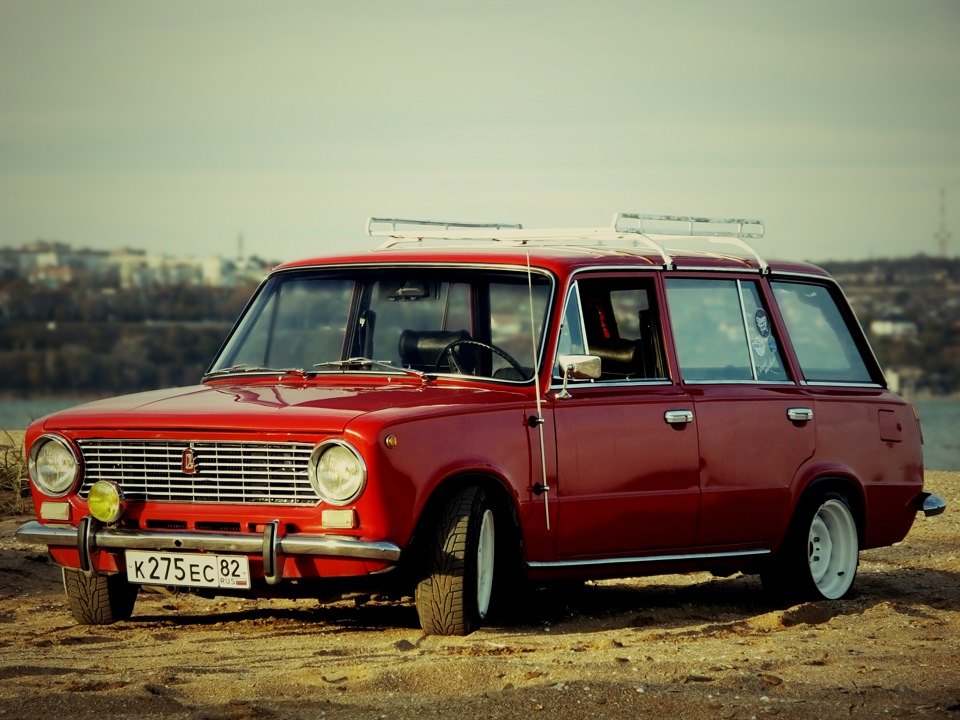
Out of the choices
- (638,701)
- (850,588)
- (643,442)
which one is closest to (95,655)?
(638,701)

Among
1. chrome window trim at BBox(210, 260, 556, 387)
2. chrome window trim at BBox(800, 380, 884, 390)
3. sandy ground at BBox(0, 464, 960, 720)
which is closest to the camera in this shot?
sandy ground at BBox(0, 464, 960, 720)

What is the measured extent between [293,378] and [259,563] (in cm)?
149

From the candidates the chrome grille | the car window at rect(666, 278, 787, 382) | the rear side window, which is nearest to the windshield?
the car window at rect(666, 278, 787, 382)

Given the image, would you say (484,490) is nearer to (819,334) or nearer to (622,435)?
(622,435)

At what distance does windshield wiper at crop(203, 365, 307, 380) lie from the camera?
8508mm

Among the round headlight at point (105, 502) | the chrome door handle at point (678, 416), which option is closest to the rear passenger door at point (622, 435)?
the chrome door handle at point (678, 416)

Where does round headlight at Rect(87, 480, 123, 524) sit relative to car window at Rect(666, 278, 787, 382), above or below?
below

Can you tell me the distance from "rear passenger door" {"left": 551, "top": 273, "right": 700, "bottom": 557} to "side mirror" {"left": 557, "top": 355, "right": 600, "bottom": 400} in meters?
0.09

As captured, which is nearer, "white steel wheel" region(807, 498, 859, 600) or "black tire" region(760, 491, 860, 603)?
"black tire" region(760, 491, 860, 603)

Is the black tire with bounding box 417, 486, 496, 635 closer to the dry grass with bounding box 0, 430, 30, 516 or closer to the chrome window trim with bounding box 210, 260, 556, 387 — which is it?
the chrome window trim with bounding box 210, 260, 556, 387

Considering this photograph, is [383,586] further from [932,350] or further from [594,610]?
[932,350]

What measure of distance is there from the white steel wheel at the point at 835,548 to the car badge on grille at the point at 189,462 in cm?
413

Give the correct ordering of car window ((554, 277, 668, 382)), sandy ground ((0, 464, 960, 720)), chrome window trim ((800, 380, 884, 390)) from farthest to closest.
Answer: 1. chrome window trim ((800, 380, 884, 390))
2. car window ((554, 277, 668, 382))
3. sandy ground ((0, 464, 960, 720))

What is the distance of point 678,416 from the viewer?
866 centimetres
